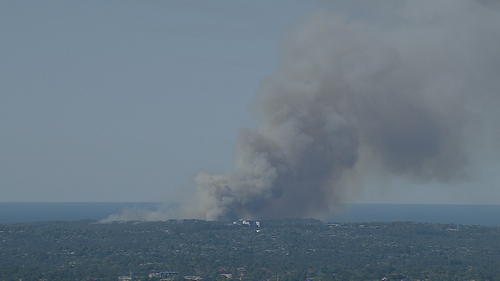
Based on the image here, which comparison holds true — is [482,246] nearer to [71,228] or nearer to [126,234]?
[126,234]

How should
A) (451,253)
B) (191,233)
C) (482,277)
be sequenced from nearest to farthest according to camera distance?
(482,277)
(451,253)
(191,233)

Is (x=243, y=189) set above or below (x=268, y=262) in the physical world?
above

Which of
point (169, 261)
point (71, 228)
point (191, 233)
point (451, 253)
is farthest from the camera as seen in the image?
point (71, 228)

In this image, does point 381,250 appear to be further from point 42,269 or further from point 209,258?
point 42,269

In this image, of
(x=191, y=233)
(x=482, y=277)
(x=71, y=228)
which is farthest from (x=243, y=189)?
(x=482, y=277)

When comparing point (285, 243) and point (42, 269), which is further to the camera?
point (285, 243)

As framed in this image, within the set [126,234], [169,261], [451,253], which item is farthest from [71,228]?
[451,253]
